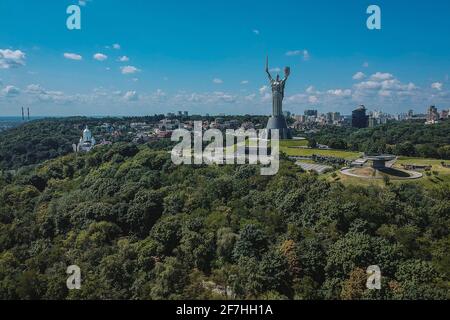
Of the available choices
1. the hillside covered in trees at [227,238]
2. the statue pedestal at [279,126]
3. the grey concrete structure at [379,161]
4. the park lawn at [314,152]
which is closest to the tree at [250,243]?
the hillside covered in trees at [227,238]

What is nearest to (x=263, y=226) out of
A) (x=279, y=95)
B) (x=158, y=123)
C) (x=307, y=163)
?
(x=307, y=163)

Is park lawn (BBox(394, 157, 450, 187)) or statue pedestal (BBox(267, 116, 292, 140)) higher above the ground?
statue pedestal (BBox(267, 116, 292, 140))

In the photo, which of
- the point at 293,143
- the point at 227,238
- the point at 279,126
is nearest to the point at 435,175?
the point at 293,143

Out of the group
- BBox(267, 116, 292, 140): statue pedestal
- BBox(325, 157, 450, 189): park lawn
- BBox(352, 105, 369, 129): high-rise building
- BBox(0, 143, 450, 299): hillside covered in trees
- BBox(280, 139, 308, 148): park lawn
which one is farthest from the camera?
BBox(352, 105, 369, 129): high-rise building

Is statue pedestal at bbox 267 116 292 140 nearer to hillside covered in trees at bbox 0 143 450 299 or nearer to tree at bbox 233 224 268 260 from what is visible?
hillside covered in trees at bbox 0 143 450 299

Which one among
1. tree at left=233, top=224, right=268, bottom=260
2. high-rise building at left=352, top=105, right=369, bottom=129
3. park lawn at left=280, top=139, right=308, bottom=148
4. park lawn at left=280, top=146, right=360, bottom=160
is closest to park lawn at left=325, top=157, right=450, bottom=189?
park lawn at left=280, top=146, right=360, bottom=160

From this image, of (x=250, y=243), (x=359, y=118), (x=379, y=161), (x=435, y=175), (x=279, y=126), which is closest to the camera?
(x=250, y=243)

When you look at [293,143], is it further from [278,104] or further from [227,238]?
[227,238]

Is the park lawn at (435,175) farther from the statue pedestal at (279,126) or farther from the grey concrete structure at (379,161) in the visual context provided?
the statue pedestal at (279,126)
